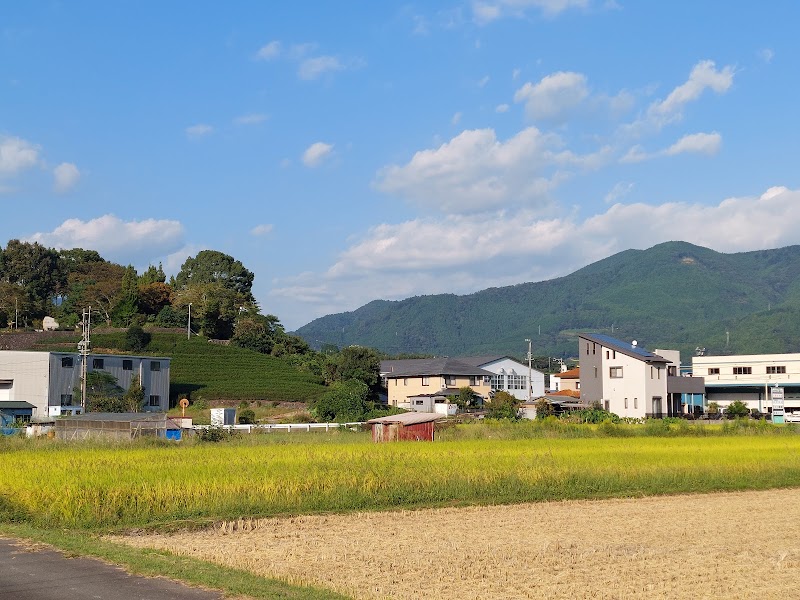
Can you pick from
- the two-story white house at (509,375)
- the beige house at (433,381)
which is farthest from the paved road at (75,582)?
the two-story white house at (509,375)

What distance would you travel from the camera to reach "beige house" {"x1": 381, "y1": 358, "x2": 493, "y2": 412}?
73.7 m

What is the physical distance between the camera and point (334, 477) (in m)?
20.7

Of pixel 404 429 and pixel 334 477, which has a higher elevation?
pixel 404 429

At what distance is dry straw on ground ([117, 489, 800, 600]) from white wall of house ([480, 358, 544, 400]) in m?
60.9

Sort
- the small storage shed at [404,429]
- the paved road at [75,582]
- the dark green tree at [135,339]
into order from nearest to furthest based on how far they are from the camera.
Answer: the paved road at [75,582] → the small storage shed at [404,429] → the dark green tree at [135,339]

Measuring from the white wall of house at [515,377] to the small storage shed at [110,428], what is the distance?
4708 centimetres

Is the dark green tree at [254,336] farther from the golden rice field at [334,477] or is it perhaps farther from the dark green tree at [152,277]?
the golden rice field at [334,477]

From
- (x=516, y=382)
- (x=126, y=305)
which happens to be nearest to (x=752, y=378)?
(x=516, y=382)

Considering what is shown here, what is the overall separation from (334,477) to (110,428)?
1902 centimetres

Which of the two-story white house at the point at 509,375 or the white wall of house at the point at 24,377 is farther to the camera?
the two-story white house at the point at 509,375

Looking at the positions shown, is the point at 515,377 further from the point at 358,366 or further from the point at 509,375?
the point at 358,366

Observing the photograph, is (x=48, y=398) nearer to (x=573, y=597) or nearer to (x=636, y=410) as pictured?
(x=636, y=410)

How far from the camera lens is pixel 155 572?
12000 mm

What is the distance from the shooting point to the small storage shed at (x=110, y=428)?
1407 inches
